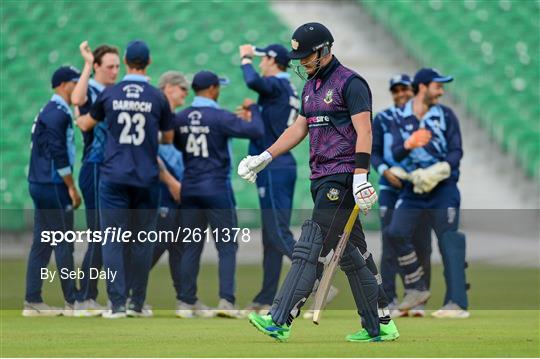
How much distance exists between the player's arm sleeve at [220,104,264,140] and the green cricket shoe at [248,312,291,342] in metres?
2.94

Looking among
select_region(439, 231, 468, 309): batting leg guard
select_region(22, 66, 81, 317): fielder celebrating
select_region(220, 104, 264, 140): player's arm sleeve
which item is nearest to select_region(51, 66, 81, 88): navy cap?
select_region(22, 66, 81, 317): fielder celebrating

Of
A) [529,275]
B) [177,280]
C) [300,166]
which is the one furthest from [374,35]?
[177,280]

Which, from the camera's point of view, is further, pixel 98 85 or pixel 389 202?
pixel 389 202

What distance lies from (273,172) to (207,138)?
67 cm

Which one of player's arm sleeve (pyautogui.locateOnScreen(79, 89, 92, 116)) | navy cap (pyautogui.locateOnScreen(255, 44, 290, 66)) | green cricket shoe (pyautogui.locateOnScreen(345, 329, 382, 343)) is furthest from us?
navy cap (pyautogui.locateOnScreen(255, 44, 290, 66))

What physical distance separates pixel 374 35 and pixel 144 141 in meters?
12.1

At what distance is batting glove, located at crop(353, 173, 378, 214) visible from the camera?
708cm

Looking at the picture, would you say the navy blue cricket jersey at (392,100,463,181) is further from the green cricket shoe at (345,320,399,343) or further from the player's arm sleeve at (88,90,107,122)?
the green cricket shoe at (345,320,399,343)

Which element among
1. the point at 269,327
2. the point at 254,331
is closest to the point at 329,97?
the point at 269,327

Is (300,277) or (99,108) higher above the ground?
(99,108)

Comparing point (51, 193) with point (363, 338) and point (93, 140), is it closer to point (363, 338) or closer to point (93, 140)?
point (93, 140)

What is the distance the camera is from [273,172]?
10539 mm

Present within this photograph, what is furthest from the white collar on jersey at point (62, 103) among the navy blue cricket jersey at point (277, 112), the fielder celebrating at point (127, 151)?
the navy blue cricket jersey at point (277, 112)

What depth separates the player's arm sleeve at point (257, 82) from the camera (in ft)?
33.3
